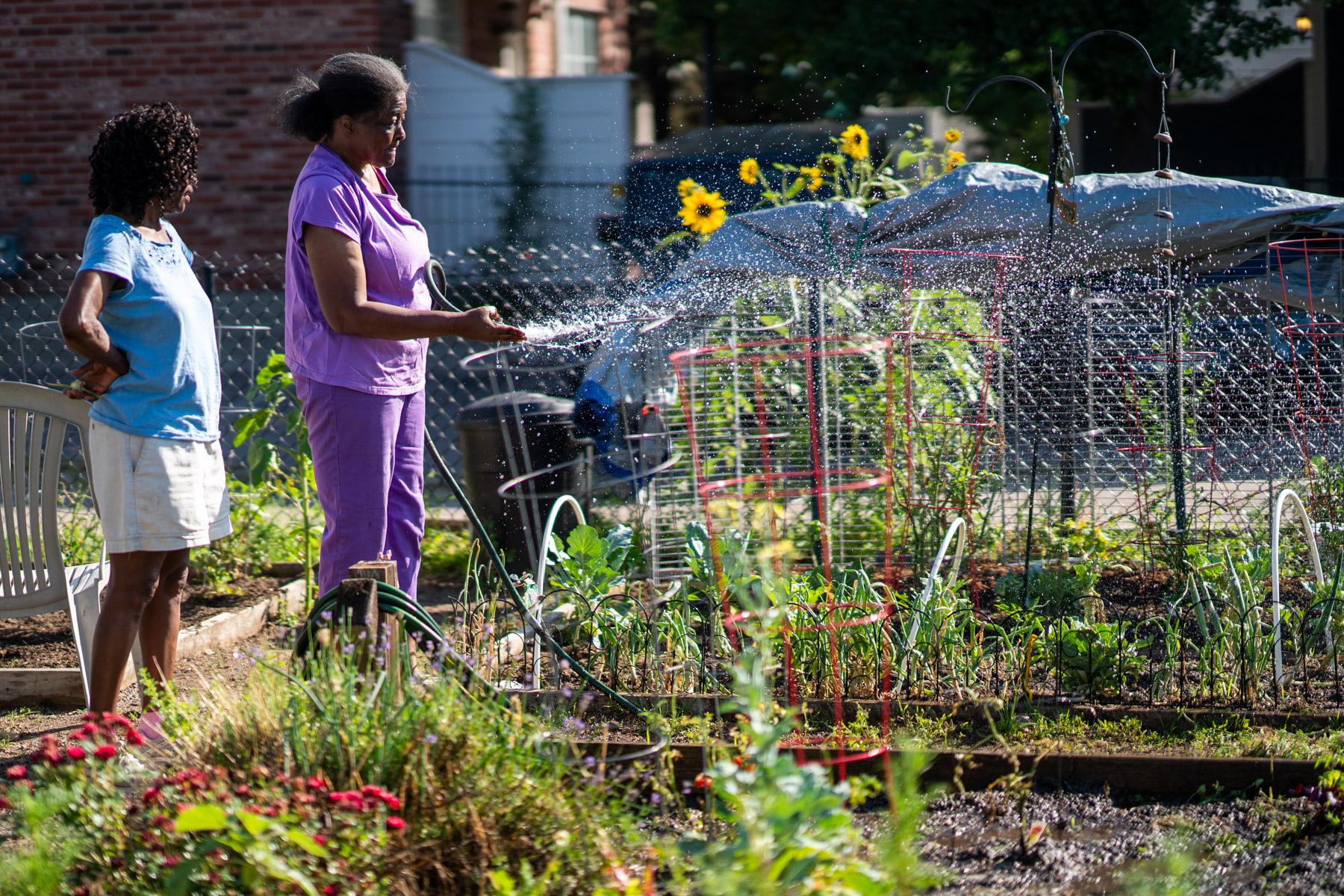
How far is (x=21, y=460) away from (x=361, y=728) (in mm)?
2151

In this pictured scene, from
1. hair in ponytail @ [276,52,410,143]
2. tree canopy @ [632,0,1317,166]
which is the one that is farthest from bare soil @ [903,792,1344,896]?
tree canopy @ [632,0,1317,166]

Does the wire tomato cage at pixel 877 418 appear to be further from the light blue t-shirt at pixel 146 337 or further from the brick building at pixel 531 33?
the brick building at pixel 531 33

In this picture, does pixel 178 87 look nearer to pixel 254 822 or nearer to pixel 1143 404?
pixel 1143 404

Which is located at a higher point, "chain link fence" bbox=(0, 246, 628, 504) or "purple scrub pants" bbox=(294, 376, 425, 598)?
"chain link fence" bbox=(0, 246, 628, 504)

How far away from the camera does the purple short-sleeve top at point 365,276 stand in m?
3.33

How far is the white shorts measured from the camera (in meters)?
3.47

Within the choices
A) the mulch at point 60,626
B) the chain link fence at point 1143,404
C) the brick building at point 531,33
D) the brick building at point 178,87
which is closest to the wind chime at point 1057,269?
the chain link fence at point 1143,404

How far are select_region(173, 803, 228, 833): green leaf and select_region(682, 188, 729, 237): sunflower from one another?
12.9ft

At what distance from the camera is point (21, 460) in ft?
13.5

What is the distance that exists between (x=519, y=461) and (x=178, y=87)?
775cm

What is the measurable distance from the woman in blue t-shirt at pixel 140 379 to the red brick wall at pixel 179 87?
8262 millimetres

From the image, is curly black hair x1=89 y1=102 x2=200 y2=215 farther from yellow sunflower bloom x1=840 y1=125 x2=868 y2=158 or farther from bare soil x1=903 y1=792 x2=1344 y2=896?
yellow sunflower bloom x1=840 y1=125 x2=868 y2=158

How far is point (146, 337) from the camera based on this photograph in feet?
11.5

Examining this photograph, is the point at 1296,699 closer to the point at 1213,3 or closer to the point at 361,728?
the point at 361,728
